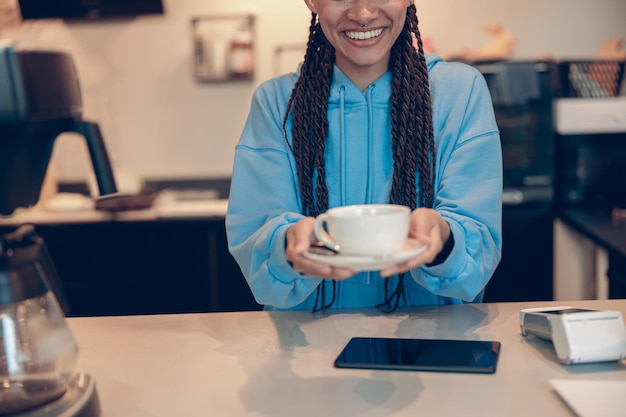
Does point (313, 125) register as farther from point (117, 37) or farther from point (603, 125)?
point (117, 37)

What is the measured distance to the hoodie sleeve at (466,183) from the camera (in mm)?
1240

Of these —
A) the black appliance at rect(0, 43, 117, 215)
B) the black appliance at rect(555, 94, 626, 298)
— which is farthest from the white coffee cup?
the black appliance at rect(555, 94, 626, 298)

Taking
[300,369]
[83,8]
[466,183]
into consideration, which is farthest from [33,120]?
[83,8]

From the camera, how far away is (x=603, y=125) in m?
2.91

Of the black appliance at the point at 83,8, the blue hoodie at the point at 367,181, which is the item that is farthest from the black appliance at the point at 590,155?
the black appliance at the point at 83,8

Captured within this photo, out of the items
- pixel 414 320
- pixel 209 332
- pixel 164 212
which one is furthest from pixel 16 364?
pixel 164 212

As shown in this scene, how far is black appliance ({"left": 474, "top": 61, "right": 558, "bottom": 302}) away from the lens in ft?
9.62

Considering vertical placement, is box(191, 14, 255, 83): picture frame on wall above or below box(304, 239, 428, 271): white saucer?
above

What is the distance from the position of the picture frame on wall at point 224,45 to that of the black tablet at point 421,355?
2.35m

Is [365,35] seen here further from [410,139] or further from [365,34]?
[410,139]

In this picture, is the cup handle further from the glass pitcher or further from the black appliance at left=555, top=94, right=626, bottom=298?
the black appliance at left=555, top=94, right=626, bottom=298

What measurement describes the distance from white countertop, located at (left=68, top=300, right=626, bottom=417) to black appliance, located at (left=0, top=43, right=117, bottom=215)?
0.97ft

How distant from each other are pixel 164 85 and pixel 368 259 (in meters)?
2.70

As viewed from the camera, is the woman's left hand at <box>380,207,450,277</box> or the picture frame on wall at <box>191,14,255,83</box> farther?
the picture frame on wall at <box>191,14,255,83</box>
